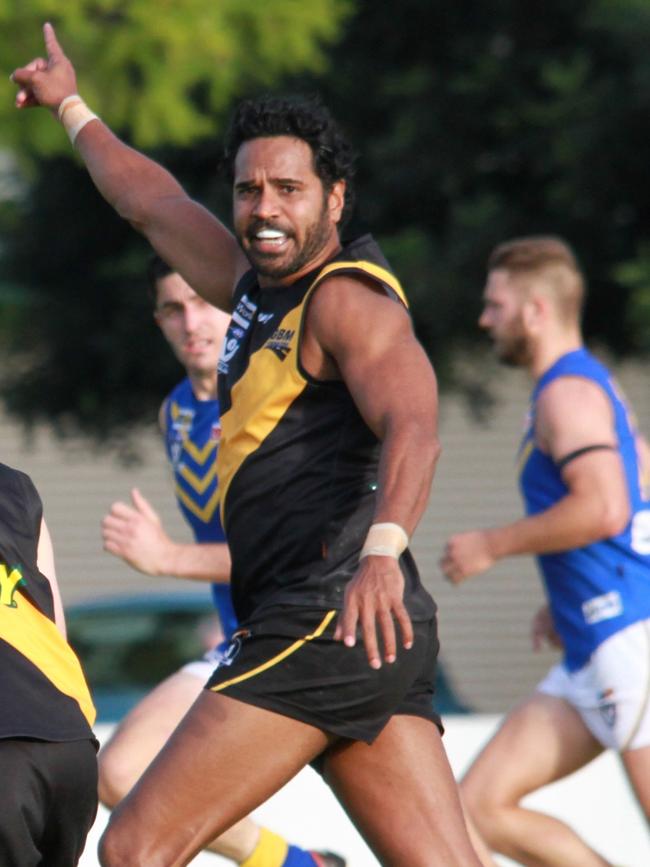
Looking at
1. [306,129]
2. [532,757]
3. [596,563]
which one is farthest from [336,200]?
[532,757]

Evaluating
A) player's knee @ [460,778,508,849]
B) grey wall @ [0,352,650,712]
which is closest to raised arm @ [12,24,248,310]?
player's knee @ [460,778,508,849]

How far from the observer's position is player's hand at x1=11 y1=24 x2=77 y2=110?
5152mm

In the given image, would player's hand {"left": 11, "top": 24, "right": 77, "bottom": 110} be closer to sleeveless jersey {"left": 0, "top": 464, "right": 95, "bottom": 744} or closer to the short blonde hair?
sleeveless jersey {"left": 0, "top": 464, "right": 95, "bottom": 744}

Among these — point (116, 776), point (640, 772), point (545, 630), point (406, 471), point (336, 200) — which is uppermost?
point (336, 200)

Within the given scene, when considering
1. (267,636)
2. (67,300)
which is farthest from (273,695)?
(67,300)

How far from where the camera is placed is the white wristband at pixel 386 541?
3818 mm

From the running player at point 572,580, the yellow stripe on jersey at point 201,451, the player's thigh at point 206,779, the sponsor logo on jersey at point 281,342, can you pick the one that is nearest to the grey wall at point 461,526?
the yellow stripe on jersey at point 201,451

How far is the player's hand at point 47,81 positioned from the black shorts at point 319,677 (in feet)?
5.89

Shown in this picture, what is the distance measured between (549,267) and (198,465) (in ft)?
4.60

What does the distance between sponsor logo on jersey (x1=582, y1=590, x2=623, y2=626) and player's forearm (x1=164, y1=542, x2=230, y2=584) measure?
1200mm

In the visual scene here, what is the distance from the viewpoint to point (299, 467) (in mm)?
→ 4281

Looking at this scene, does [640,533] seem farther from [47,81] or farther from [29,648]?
[29,648]

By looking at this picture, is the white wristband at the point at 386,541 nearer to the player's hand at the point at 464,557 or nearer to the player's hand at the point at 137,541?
the player's hand at the point at 137,541

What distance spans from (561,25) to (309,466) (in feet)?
23.6
